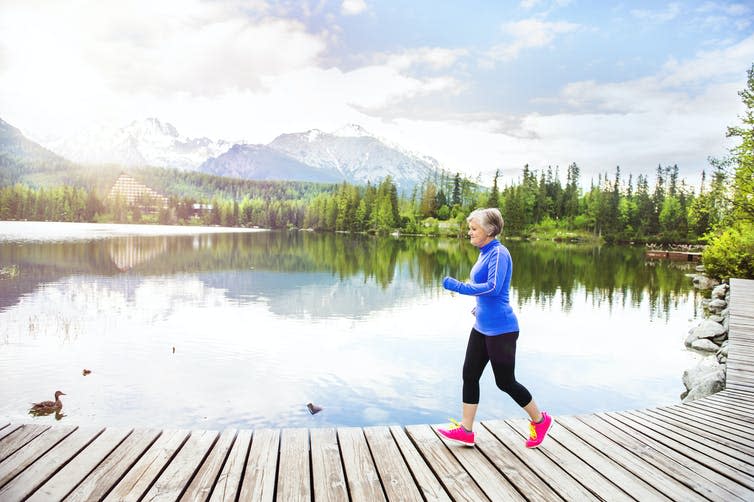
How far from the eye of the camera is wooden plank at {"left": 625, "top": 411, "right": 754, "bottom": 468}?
15.3ft

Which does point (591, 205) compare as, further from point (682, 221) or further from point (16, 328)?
point (16, 328)

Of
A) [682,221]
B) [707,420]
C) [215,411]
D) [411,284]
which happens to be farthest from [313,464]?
[682,221]

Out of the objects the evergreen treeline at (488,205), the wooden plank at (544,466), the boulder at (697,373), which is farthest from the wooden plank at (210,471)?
the evergreen treeline at (488,205)

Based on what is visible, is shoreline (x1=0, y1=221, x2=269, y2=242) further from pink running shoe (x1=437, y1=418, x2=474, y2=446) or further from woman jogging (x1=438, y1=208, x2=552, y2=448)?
woman jogging (x1=438, y1=208, x2=552, y2=448)

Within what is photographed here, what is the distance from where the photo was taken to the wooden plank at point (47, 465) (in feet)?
11.9

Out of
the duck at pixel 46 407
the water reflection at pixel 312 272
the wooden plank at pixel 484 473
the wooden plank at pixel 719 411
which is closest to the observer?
the wooden plank at pixel 484 473

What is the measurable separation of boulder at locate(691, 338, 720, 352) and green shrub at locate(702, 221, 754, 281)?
14030mm

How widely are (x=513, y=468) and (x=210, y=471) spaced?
2527 millimetres

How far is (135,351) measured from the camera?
573 inches

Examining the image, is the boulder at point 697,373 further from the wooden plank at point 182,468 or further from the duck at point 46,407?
the duck at point 46,407

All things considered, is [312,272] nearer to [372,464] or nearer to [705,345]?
[705,345]

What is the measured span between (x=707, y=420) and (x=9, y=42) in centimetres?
5802

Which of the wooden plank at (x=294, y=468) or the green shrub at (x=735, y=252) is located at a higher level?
the green shrub at (x=735, y=252)

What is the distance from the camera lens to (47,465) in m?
4.04
